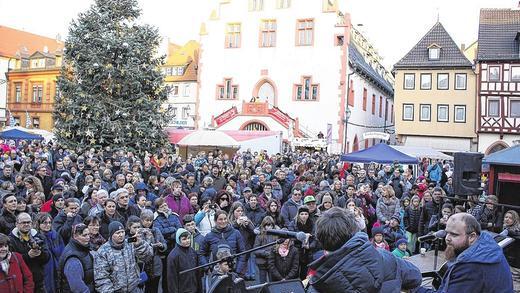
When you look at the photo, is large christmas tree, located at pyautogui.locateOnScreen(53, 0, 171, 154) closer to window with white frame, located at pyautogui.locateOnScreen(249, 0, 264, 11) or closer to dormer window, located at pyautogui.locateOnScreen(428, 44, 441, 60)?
window with white frame, located at pyautogui.locateOnScreen(249, 0, 264, 11)

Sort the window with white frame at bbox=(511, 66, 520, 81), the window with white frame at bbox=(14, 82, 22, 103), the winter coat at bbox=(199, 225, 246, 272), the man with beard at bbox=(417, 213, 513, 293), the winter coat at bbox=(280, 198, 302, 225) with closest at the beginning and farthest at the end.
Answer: the man with beard at bbox=(417, 213, 513, 293) → the winter coat at bbox=(199, 225, 246, 272) → the winter coat at bbox=(280, 198, 302, 225) → the window with white frame at bbox=(511, 66, 520, 81) → the window with white frame at bbox=(14, 82, 22, 103)

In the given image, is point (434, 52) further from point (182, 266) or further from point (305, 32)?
point (182, 266)

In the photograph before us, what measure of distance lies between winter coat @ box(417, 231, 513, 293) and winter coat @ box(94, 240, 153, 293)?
3794 mm

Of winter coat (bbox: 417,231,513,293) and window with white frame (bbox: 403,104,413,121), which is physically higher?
window with white frame (bbox: 403,104,413,121)

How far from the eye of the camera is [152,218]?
7621mm

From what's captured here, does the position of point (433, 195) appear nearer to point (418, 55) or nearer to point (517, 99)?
point (517, 99)

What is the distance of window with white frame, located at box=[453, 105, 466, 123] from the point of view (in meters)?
36.9

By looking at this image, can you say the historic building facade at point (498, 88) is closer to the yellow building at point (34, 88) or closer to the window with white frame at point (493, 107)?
the window with white frame at point (493, 107)

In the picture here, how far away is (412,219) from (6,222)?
7.52 metres

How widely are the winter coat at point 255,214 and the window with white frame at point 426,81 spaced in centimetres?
3054

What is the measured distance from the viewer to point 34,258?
6.21 m

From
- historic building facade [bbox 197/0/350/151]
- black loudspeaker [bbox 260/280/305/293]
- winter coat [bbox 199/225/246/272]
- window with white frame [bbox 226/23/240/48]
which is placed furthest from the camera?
window with white frame [bbox 226/23/240/48]

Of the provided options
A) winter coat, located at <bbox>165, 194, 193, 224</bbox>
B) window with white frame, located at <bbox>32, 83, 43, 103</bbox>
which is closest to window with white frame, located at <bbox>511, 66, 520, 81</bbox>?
winter coat, located at <bbox>165, 194, 193, 224</bbox>

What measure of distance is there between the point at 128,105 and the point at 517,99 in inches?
945
